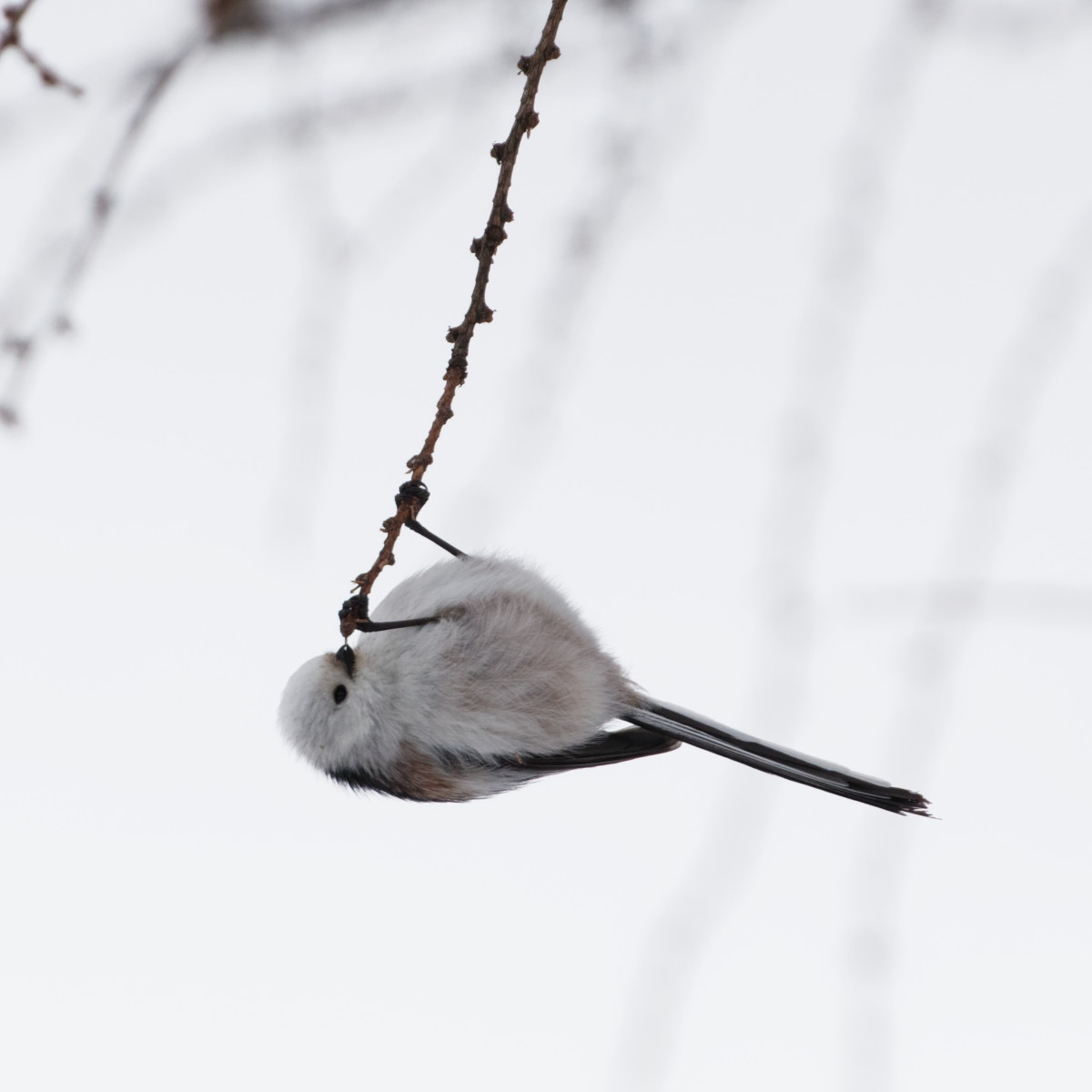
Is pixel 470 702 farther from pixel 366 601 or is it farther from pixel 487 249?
pixel 487 249

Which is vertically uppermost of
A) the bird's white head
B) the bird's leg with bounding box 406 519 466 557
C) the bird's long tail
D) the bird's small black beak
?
the bird's leg with bounding box 406 519 466 557

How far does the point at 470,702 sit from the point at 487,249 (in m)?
0.75

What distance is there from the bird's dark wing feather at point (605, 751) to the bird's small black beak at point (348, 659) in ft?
1.02

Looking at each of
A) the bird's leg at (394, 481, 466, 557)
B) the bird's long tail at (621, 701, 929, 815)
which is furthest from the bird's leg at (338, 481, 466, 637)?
the bird's long tail at (621, 701, 929, 815)

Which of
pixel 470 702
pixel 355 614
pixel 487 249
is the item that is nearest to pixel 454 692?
pixel 470 702

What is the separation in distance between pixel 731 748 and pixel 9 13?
1.40 meters

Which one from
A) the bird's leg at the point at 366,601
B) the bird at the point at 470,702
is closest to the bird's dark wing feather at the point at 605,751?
the bird at the point at 470,702

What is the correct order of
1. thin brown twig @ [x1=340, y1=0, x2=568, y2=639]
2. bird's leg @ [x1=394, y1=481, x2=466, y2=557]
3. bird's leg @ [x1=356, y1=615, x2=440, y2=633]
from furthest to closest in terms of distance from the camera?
bird's leg @ [x1=356, y1=615, x2=440, y2=633] → bird's leg @ [x1=394, y1=481, x2=466, y2=557] → thin brown twig @ [x1=340, y1=0, x2=568, y2=639]

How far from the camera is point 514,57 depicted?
1830 millimetres

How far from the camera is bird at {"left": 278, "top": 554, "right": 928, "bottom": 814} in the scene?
70.1 inches

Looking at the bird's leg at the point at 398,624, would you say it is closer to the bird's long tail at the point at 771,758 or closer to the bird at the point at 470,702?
the bird at the point at 470,702

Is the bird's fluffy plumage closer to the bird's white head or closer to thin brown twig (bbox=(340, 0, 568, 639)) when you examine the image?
the bird's white head

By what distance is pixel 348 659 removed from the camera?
1.79 meters

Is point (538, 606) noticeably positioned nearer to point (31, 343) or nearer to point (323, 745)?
point (323, 745)
